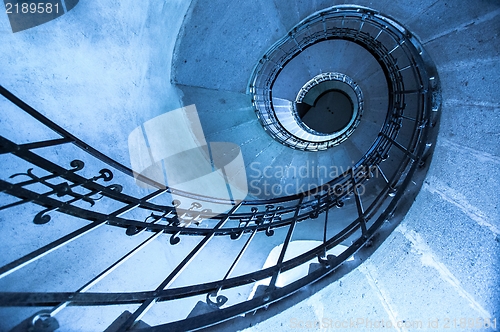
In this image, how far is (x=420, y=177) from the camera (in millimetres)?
2482

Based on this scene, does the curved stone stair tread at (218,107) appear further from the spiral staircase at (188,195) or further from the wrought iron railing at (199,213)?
the wrought iron railing at (199,213)

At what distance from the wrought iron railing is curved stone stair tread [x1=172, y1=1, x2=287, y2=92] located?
43cm

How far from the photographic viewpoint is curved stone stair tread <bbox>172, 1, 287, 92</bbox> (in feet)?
12.6

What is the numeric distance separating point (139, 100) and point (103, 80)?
0.65 metres

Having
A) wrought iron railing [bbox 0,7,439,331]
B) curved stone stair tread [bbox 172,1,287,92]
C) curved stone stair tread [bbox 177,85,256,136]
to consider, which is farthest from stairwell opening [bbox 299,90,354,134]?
curved stone stair tread [bbox 172,1,287,92]

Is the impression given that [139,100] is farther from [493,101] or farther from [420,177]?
[493,101]

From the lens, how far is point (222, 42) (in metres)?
4.17

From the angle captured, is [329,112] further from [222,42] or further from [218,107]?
[222,42]

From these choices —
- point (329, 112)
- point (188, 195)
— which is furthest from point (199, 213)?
point (329, 112)

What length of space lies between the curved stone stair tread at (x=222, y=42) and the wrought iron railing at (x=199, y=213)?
43 cm

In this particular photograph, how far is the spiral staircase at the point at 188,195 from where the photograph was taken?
186 cm

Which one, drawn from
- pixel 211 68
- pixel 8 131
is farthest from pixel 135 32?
pixel 8 131

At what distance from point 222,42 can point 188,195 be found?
236 cm

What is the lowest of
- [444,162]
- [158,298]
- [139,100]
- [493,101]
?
[158,298]
